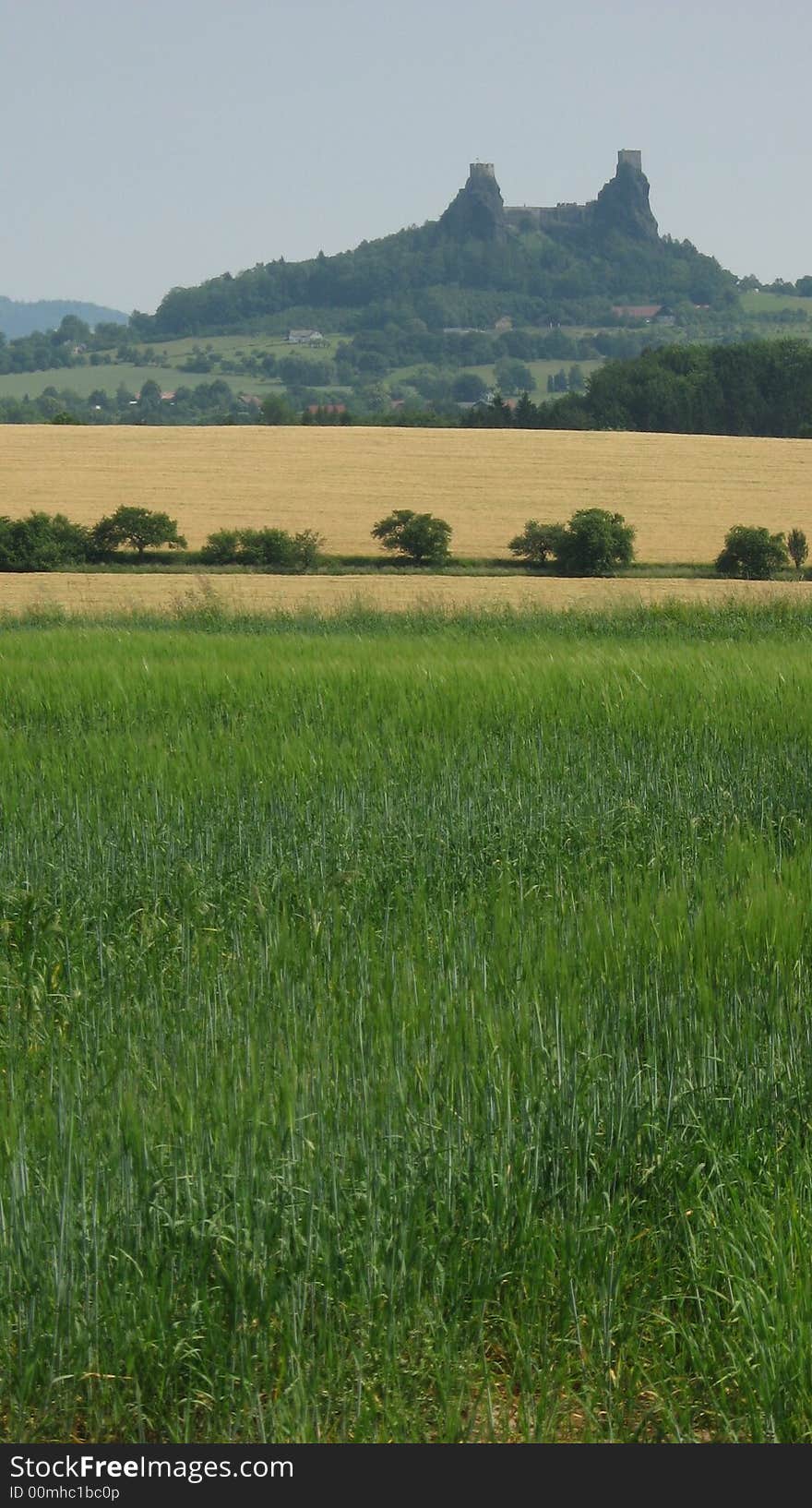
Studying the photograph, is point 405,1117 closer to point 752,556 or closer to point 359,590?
point 359,590

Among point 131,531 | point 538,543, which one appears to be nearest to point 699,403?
point 538,543

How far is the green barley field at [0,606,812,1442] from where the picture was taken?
312 centimetres

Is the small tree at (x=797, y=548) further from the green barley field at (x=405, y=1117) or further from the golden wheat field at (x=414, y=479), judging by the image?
the green barley field at (x=405, y=1117)

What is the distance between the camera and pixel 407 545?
4356 cm

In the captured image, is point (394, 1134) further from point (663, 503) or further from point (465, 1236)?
point (663, 503)

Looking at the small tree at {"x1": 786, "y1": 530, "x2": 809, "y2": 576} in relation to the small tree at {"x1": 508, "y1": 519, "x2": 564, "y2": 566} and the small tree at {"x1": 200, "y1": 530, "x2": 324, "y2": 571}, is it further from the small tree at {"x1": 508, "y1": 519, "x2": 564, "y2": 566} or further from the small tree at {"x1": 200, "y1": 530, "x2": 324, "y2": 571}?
the small tree at {"x1": 200, "y1": 530, "x2": 324, "y2": 571}

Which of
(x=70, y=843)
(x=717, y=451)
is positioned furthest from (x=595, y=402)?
(x=70, y=843)

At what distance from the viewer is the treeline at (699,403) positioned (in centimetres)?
8531

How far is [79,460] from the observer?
60188 mm

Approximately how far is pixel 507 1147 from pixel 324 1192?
1.56ft

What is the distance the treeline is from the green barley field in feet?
260

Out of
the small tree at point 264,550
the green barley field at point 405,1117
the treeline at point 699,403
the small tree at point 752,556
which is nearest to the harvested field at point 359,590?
the small tree at point 752,556

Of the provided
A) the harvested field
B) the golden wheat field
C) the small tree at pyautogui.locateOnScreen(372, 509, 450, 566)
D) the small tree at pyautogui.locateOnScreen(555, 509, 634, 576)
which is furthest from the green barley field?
the golden wheat field

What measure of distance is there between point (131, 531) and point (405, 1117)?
4045cm
